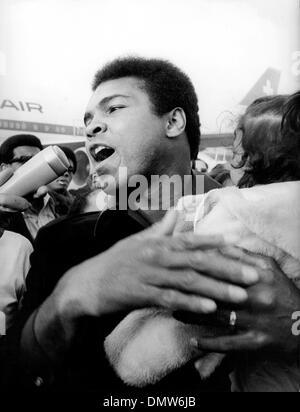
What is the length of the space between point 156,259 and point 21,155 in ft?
1.70

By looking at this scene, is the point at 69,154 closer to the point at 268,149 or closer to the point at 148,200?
the point at 148,200

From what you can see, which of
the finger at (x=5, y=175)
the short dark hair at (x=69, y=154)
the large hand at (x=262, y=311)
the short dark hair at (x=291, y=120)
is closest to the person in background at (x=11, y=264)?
the finger at (x=5, y=175)

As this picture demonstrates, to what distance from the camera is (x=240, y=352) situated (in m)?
1.00

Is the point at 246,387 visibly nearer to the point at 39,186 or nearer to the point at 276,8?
the point at 39,186

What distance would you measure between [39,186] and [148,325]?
463mm

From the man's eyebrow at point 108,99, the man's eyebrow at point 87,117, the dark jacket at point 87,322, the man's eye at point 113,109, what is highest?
the man's eyebrow at point 108,99

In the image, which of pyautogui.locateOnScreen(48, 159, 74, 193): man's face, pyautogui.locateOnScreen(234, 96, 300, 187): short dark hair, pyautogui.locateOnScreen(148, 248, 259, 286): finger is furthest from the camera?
pyautogui.locateOnScreen(48, 159, 74, 193): man's face

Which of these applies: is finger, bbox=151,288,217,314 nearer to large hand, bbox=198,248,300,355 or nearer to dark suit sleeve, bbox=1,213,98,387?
large hand, bbox=198,248,300,355

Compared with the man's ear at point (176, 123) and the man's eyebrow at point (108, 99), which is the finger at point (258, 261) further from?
the man's eyebrow at point (108, 99)

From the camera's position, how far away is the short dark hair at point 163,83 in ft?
3.72

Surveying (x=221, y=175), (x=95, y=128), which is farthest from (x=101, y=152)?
(x=221, y=175)

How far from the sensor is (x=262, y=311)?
0.97 meters

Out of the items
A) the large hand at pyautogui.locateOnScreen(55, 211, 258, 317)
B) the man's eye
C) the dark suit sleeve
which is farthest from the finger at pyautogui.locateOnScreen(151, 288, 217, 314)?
the man's eye

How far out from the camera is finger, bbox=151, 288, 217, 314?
0.90 meters
